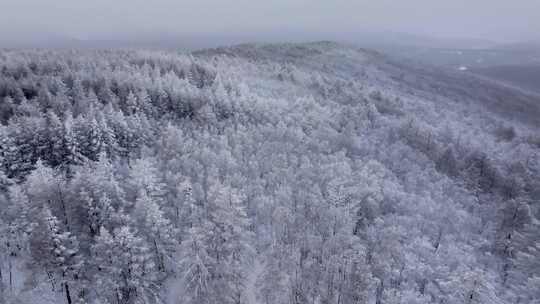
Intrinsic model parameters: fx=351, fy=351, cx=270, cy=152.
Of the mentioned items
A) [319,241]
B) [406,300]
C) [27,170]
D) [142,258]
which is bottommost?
[406,300]

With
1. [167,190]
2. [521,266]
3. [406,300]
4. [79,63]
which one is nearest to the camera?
[406,300]

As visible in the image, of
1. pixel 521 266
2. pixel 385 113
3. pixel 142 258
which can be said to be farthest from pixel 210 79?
pixel 521 266

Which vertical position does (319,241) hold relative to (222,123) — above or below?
below

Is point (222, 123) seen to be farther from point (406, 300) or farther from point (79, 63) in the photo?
point (79, 63)

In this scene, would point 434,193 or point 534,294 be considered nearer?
point 534,294

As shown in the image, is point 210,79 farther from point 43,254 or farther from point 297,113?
point 43,254

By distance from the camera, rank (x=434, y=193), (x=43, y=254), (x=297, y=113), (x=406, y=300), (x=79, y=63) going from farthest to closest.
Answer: (x=79, y=63) < (x=297, y=113) < (x=434, y=193) < (x=406, y=300) < (x=43, y=254)

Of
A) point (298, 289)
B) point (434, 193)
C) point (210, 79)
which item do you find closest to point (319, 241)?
point (298, 289)
